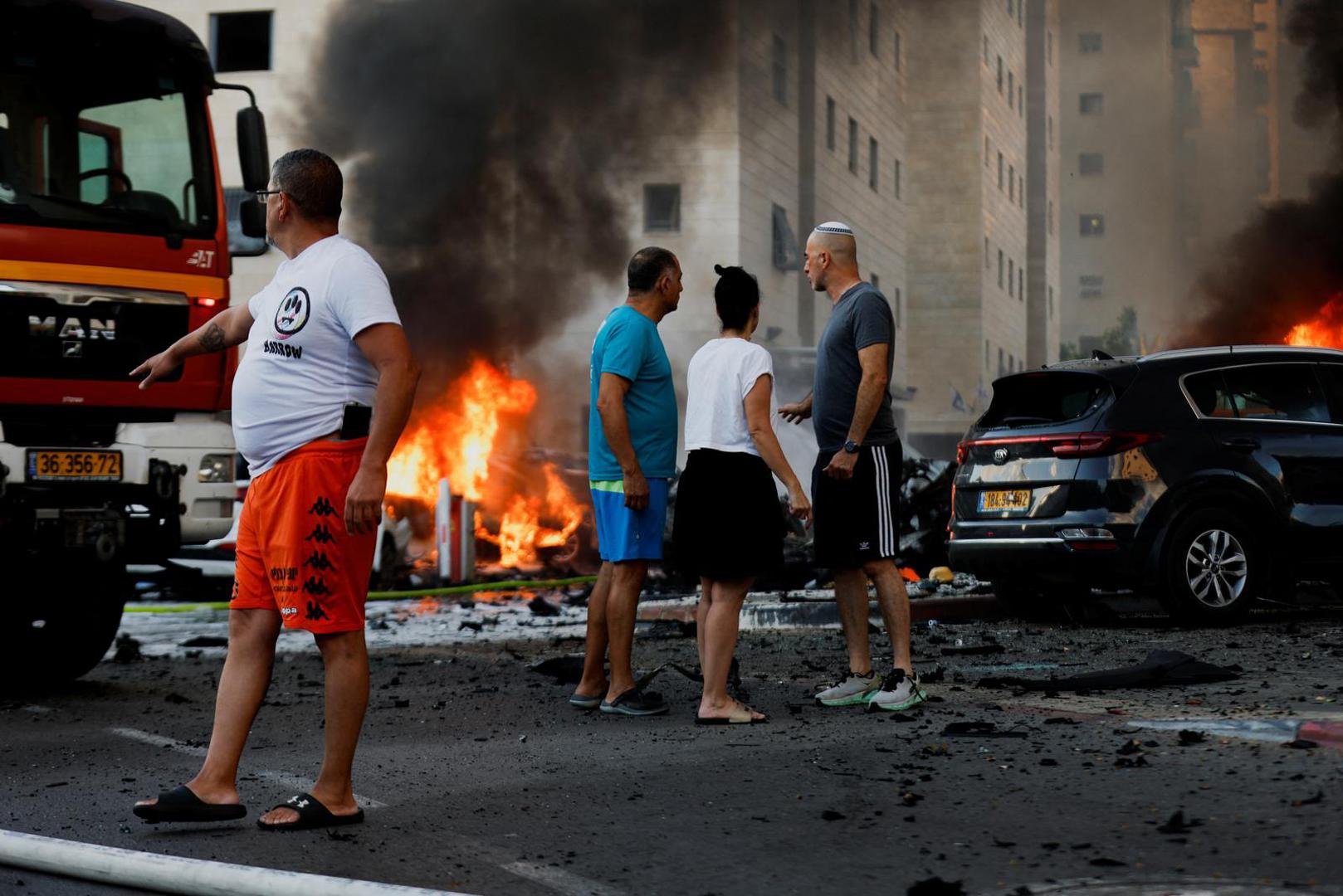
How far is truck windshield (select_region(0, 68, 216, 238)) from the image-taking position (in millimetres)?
8000

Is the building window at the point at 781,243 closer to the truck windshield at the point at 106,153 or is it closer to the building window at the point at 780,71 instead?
the building window at the point at 780,71

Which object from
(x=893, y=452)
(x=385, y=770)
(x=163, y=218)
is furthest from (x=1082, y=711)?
(x=163, y=218)

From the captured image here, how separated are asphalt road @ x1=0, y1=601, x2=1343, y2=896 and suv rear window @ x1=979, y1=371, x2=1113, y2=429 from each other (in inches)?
86.8

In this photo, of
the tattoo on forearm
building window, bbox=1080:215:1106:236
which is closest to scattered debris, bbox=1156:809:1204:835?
the tattoo on forearm

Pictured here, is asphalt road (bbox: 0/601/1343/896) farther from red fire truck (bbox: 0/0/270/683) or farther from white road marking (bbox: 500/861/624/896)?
red fire truck (bbox: 0/0/270/683)

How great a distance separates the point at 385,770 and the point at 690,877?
6.39 ft

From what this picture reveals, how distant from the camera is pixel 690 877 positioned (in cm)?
396

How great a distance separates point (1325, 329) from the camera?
1028 inches

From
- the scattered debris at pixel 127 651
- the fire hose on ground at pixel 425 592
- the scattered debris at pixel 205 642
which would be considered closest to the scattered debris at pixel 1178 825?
the scattered debris at pixel 127 651

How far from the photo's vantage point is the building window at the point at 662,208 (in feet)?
109

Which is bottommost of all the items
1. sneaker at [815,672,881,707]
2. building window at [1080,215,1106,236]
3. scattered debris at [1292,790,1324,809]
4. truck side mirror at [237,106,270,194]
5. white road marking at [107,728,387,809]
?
white road marking at [107,728,387,809]

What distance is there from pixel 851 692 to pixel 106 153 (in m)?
4.54

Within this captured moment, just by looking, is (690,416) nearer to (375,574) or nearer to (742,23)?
(375,574)

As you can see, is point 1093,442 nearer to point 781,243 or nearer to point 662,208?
point 662,208
